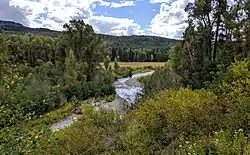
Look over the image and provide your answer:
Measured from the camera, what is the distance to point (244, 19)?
76.7ft

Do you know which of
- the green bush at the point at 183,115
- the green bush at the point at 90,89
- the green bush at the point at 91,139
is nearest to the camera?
the green bush at the point at 183,115

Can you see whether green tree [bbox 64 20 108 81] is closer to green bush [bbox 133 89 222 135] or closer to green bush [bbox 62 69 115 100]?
green bush [bbox 62 69 115 100]

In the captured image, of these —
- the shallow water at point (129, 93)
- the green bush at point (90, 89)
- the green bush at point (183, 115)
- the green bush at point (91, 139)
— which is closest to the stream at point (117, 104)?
the shallow water at point (129, 93)

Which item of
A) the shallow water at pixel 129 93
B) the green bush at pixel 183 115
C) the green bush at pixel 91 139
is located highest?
the green bush at pixel 183 115

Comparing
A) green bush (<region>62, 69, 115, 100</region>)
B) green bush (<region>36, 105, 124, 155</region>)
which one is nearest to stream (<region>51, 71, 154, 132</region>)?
green bush (<region>62, 69, 115, 100</region>)

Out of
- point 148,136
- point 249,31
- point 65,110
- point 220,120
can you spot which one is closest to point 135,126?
point 148,136

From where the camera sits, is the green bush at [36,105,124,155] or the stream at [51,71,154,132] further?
the stream at [51,71,154,132]

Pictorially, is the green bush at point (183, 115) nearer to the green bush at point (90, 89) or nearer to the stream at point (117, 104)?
the stream at point (117, 104)

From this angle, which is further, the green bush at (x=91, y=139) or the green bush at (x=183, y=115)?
the green bush at (x=91, y=139)

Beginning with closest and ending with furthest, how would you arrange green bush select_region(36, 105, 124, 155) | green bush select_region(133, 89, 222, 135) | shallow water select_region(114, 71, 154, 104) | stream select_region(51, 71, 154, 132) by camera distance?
green bush select_region(133, 89, 222, 135) < green bush select_region(36, 105, 124, 155) < stream select_region(51, 71, 154, 132) < shallow water select_region(114, 71, 154, 104)

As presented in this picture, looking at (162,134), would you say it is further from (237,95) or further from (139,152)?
(237,95)

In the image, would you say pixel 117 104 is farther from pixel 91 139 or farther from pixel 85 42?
pixel 91 139

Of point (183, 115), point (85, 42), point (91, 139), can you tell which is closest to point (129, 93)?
point (85, 42)

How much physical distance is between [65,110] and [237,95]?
20124mm
